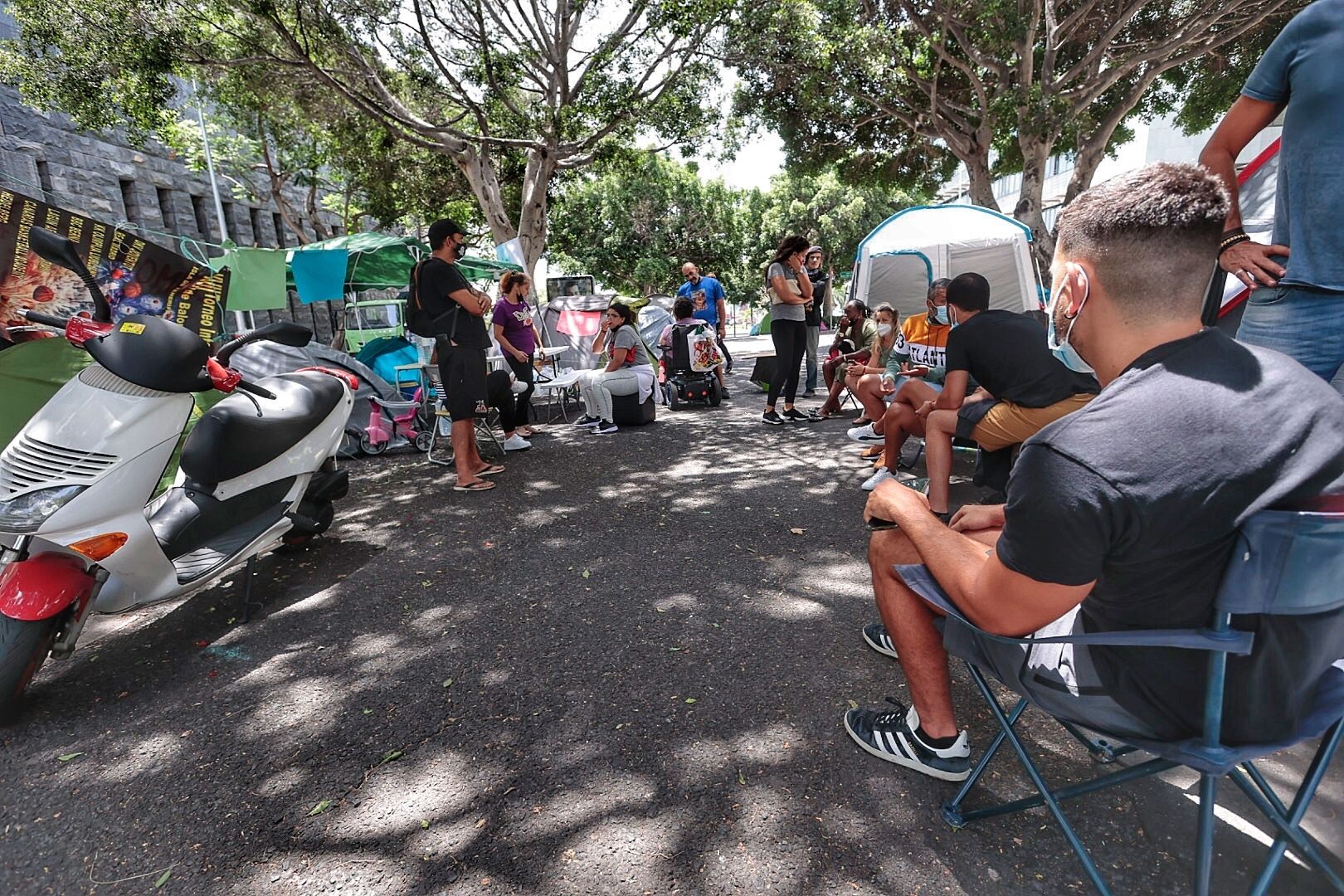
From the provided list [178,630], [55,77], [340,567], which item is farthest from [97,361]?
[55,77]

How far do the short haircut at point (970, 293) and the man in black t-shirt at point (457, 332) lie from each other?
3207mm

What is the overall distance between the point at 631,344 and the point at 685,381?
1555mm

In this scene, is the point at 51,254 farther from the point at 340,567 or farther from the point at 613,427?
the point at 613,427

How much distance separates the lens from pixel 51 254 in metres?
2.45

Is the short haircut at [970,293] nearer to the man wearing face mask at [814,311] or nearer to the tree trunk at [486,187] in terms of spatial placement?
the man wearing face mask at [814,311]

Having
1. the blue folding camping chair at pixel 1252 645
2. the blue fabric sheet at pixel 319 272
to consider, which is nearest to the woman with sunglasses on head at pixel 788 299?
the blue folding camping chair at pixel 1252 645

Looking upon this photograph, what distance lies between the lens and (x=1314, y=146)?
1.93m

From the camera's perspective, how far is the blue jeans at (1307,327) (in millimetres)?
1899

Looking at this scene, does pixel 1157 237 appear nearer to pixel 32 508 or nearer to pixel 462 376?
pixel 32 508

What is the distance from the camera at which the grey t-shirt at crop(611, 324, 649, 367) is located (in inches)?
294

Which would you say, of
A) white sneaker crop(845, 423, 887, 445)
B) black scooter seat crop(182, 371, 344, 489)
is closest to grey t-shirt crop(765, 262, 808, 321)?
white sneaker crop(845, 423, 887, 445)

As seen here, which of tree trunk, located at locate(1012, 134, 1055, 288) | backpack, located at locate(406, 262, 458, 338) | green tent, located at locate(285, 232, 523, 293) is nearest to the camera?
backpack, located at locate(406, 262, 458, 338)

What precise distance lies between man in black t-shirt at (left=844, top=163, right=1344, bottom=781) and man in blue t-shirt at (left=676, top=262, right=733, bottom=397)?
7.65m

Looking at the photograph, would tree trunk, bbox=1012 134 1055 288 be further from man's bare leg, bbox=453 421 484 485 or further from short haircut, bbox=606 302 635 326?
man's bare leg, bbox=453 421 484 485
